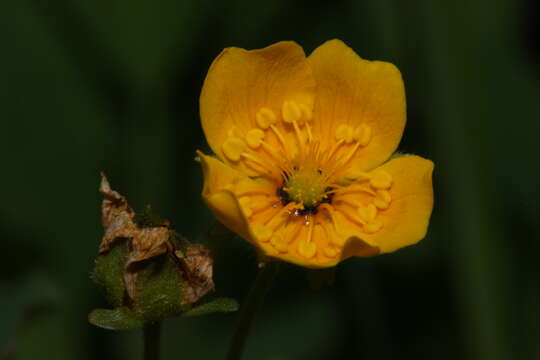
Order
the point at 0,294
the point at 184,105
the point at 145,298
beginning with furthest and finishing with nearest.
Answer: the point at 184,105, the point at 0,294, the point at 145,298

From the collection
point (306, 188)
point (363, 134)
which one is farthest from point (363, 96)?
point (306, 188)

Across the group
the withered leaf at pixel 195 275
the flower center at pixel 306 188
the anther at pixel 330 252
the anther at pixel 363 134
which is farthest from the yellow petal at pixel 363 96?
the withered leaf at pixel 195 275

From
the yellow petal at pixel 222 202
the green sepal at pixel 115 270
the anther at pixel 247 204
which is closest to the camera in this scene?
the yellow petal at pixel 222 202

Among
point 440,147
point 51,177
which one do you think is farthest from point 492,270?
point 51,177

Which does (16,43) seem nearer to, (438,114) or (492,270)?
(438,114)

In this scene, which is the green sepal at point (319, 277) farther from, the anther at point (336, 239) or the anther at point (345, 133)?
the anther at point (345, 133)

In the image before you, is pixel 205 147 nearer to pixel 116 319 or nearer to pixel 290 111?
pixel 290 111
